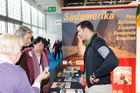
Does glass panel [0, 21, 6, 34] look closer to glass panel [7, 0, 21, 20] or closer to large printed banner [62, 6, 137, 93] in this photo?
glass panel [7, 0, 21, 20]

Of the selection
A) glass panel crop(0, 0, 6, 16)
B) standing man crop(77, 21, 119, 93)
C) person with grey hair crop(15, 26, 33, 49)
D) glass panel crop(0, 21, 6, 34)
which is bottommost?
standing man crop(77, 21, 119, 93)

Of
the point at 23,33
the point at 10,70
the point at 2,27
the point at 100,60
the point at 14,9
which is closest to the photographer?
the point at 10,70

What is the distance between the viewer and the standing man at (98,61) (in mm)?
1369

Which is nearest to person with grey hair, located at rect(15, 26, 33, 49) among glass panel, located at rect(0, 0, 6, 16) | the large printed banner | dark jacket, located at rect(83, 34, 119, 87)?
dark jacket, located at rect(83, 34, 119, 87)

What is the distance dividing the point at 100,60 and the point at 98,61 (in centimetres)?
3

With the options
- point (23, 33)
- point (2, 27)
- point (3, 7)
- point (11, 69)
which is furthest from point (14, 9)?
point (11, 69)

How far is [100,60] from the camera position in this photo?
147 centimetres

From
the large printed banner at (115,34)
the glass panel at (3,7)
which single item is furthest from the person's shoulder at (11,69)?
the glass panel at (3,7)

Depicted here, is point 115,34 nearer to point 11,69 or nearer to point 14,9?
point 11,69

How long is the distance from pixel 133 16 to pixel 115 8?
45 cm

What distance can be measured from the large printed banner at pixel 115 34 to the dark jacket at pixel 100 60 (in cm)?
147

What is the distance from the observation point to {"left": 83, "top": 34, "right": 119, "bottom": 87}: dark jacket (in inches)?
53.6

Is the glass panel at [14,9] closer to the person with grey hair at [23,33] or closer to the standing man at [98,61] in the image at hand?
the person with grey hair at [23,33]

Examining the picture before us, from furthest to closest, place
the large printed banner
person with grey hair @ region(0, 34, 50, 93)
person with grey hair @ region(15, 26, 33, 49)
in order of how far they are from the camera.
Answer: the large printed banner, person with grey hair @ region(15, 26, 33, 49), person with grey hair @ region(0, 34, 50, 93)
